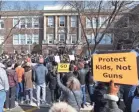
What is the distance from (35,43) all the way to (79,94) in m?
66.6

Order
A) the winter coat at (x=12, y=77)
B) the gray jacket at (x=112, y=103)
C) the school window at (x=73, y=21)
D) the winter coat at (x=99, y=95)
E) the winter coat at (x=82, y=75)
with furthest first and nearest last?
the school window at (x=73, y=21), the winter coat at (x=82, y=75), the winter coat at (x=12, y=77), the winter coat at (x=99, y=95), the gray jacket at (x=112, y=103)

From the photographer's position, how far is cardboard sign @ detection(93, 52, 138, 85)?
17.8 ft

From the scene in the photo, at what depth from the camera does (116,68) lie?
561 cm

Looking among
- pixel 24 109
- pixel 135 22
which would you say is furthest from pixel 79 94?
pixel 135 22

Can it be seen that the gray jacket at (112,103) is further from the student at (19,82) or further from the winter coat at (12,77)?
the student at (19,82)

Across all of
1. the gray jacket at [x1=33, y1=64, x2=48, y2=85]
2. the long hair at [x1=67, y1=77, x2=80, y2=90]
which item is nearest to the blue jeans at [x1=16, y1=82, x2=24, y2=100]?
the gray jacket at [x1=33, y1=64, x2=48, y2=85]

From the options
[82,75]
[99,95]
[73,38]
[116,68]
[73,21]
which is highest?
[73,21]

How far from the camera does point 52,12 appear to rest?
74.7m

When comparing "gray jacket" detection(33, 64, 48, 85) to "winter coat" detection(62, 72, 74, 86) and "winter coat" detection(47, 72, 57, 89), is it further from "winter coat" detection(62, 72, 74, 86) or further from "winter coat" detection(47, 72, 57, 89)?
"winter coat" detection(62, 72, 74, 86)

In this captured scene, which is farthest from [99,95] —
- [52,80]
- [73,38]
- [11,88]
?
[73,38]

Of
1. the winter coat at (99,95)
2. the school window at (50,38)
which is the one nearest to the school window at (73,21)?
the school window at (50,38)

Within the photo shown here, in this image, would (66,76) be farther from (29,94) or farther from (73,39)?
(73,39)

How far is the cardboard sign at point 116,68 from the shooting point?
541cm

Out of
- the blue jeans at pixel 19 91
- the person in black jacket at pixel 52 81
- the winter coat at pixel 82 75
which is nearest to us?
the winter coat at pixel 82 75
